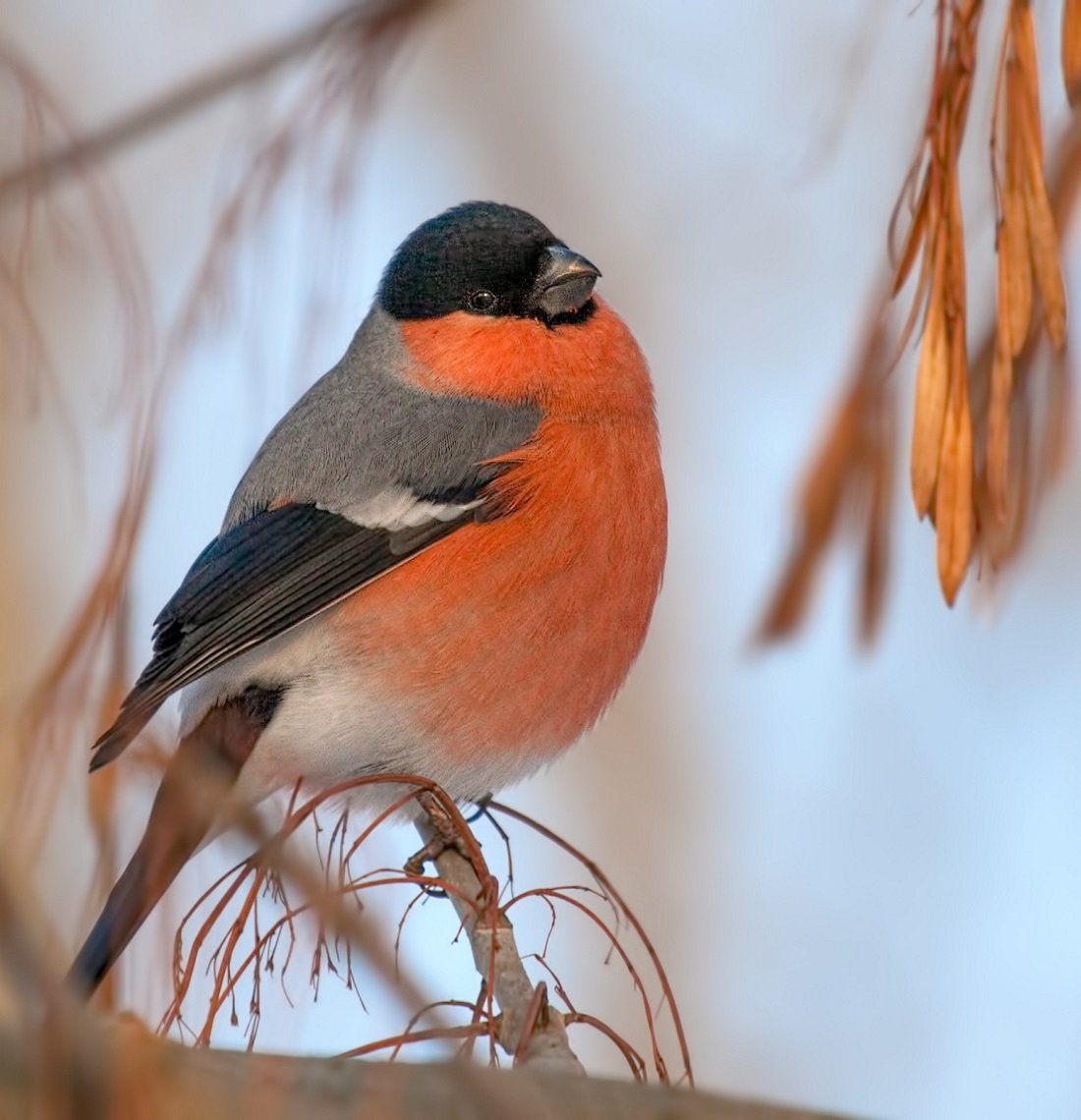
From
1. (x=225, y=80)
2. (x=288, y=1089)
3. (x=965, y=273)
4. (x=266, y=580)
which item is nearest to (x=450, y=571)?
(x=266, y=580)

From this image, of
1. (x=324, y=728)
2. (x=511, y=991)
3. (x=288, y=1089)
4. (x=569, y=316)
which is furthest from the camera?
(x=569, y=316)

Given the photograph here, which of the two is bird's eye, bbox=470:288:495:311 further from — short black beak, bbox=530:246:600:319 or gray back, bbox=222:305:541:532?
gray back, bbox=222:305:541:532

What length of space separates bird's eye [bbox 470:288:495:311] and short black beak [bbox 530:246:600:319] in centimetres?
9

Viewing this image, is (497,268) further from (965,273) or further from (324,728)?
(965,273)

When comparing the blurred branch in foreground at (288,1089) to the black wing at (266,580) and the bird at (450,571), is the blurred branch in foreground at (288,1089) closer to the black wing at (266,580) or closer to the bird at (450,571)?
the bird at (450,571)

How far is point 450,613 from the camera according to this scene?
2986 mm

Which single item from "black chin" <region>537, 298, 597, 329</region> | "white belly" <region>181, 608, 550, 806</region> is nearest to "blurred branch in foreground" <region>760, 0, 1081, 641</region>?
"white belly" <region>181, 608, 550, 806</region>

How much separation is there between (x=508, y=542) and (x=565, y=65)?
9.56ft

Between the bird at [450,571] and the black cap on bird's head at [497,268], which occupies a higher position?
the black cap on bird's head at [497,268]

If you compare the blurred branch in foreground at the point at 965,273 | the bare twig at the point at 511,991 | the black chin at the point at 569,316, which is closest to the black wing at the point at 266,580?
the black chin at the point at 569,316

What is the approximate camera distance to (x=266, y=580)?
303 centimetres

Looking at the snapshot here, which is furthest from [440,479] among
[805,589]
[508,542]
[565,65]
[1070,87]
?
[565,65]

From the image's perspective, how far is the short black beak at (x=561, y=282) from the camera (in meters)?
3.30

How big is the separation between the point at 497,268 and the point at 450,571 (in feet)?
2.36
